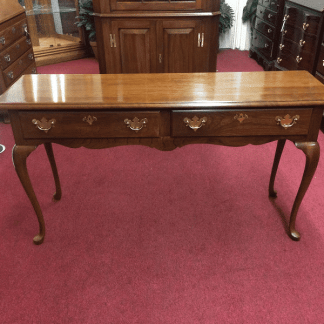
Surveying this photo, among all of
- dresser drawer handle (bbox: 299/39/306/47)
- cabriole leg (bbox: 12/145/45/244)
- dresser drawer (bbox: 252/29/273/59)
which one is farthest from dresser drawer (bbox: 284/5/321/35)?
cabriole leg (bbox: 12/145/45/244)

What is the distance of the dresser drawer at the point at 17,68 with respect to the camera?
341 centimetres

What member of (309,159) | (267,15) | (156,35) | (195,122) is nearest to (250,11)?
(267,15)

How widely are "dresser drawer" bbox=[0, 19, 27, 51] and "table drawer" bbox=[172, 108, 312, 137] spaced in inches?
99.9

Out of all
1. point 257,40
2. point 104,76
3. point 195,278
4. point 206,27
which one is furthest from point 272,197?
point 257,40

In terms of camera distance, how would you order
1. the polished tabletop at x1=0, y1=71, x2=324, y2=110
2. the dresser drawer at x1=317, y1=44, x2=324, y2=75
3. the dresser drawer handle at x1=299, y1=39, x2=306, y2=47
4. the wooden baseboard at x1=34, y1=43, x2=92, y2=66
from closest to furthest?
the polished tabletop at x1=0, y1=71, x2=324, y2=110 → the dresser drawer at x1=317, y1=44, x2=324, y2=75 → the dresser drawer handle at x1=299, y1=39, x2=306, y2=47 → the wooden baseboard at x1=34, y1=43, x2=92, y2=66

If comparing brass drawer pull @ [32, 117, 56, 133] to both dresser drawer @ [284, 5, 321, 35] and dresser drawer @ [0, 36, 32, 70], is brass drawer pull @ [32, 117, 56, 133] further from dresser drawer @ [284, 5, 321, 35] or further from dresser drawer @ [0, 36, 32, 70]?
dresser drawer @ [284, 5, 321, 35]

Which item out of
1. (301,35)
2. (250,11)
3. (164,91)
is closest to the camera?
(164,91)

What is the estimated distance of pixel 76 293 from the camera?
5.59ft

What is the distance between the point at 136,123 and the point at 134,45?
2024 mm

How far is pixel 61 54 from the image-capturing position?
18.2ft

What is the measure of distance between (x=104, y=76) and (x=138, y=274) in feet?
3.65

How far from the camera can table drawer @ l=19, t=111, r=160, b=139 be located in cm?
161

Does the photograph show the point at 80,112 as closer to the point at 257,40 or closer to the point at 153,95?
the point at 153,95

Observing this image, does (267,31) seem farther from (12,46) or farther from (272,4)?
(12,46)
